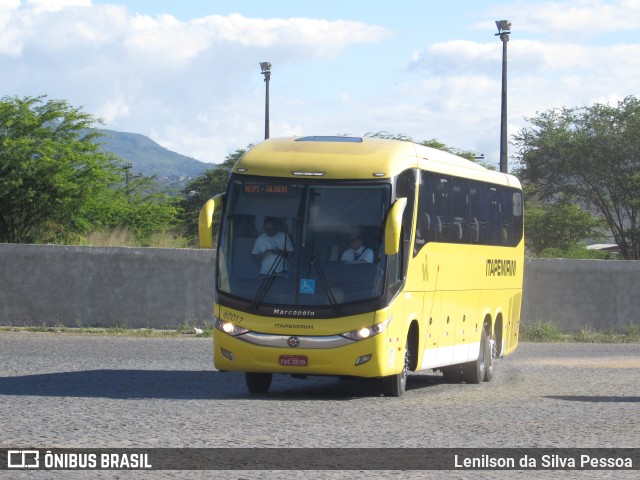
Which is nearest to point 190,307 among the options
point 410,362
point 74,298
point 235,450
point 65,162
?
point 74,298

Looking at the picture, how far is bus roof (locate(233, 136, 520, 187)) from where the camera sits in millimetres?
15820

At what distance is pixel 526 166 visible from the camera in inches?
2186

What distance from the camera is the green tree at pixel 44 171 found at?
119ft

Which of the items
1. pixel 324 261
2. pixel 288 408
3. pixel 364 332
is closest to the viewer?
pixel 288 408

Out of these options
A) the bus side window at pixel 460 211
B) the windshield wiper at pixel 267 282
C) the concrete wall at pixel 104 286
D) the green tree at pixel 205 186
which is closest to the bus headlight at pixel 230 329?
the windshield wiper at pixel 267 282

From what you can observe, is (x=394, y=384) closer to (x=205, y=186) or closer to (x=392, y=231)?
(x=392, y=231)

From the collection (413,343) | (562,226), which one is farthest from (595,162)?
(413,343)

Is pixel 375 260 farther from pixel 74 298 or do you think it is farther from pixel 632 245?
pixel 632 245

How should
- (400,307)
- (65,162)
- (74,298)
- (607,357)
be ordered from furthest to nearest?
(65,162) → (74,298) → (607,357) → (400,307)

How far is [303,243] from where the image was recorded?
51.1ft

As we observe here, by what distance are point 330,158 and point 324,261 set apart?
150cm

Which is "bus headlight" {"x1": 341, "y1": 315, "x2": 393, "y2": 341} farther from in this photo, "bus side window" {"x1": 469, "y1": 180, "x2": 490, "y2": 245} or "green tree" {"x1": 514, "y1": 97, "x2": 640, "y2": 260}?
"green tree" {"x1": 514, "y1": 97, "x2": 640, "y2": 260}

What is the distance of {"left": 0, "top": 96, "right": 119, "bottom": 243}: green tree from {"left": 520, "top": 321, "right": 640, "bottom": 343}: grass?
1489cm

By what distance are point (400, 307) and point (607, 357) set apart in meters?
11.0
